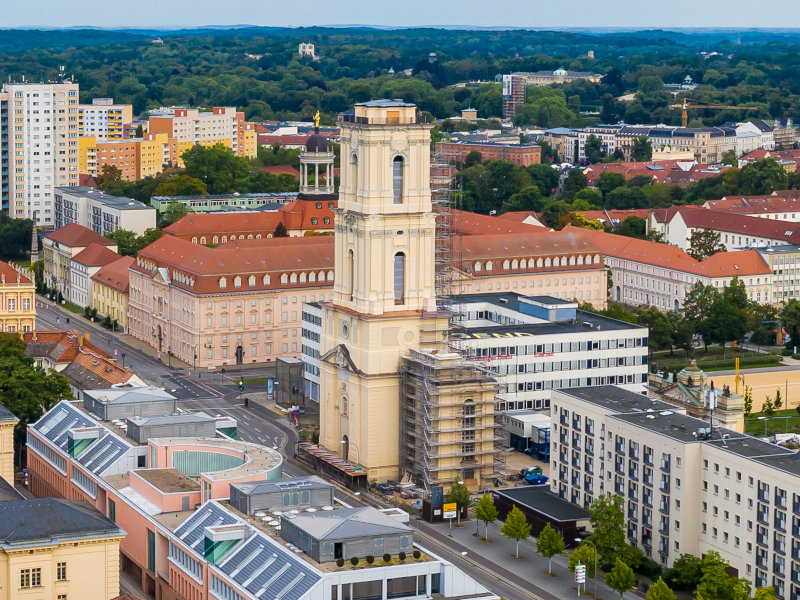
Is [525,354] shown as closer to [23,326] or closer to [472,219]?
[23,326]

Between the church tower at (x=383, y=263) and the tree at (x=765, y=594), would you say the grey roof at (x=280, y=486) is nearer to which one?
the tree at (x=765, y=594)

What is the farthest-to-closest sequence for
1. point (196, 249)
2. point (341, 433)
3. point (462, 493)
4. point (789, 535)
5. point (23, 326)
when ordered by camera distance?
point (196, 249)
point (23, 326)
point (341, 433)
point (462, 493)
point (789, 535)

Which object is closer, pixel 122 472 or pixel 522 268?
pixel 122 472

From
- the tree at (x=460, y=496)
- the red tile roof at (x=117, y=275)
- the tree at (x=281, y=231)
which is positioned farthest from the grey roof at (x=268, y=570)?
the tree at (x=281, y=231)

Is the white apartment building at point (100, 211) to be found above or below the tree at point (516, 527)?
above

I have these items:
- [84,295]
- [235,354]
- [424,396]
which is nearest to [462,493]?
[424,396]

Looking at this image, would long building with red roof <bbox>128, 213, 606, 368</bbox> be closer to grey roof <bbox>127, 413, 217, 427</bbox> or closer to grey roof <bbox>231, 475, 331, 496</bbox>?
grey roof <bbox>127, 413, 217, 427</bbox>
